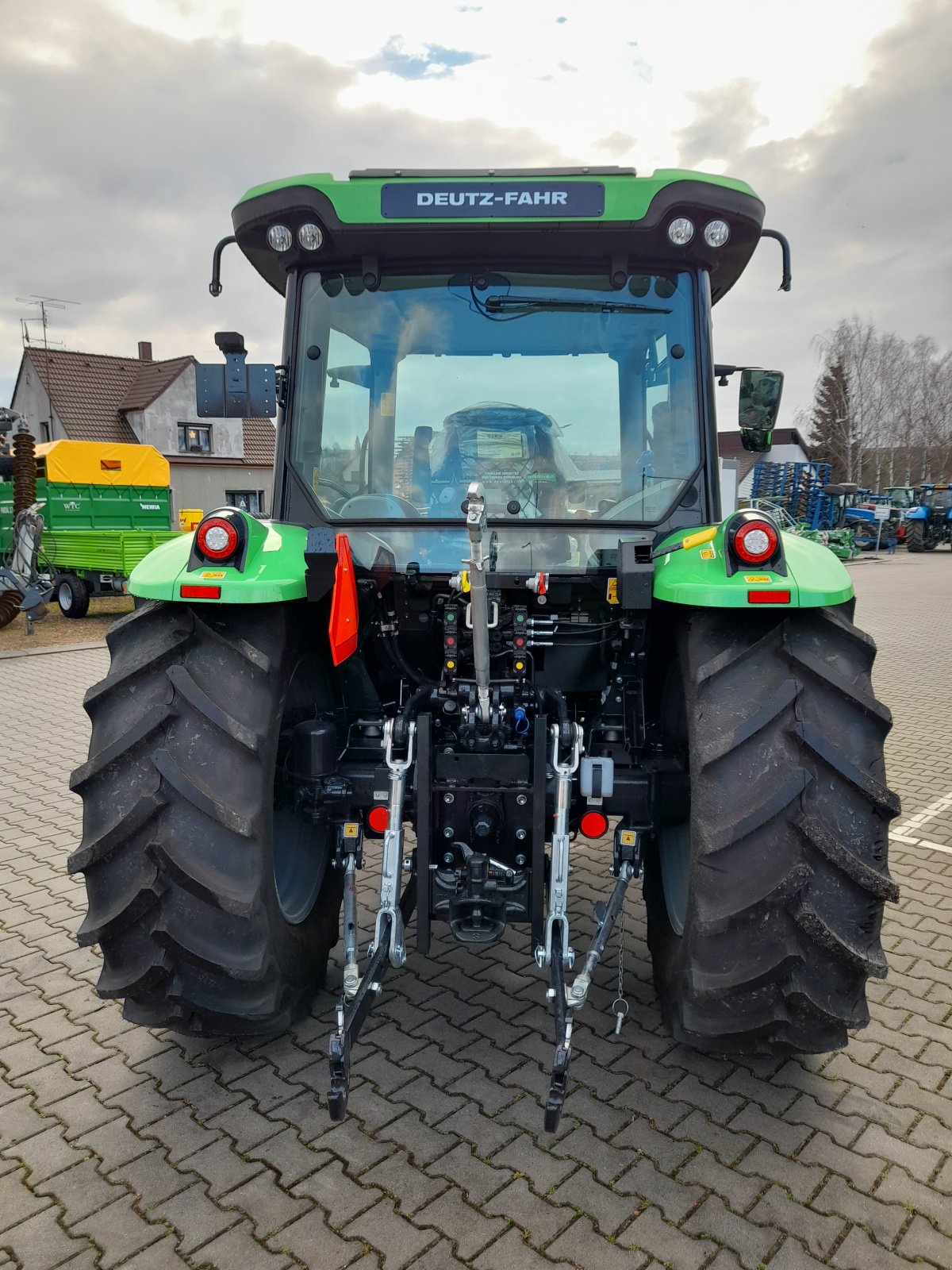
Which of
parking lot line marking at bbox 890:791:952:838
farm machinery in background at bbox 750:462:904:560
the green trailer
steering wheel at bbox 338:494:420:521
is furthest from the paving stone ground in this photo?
farm machinery in background at bbox 750:462:904:560

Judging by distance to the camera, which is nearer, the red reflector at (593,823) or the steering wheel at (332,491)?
the red reflector at (593,823)

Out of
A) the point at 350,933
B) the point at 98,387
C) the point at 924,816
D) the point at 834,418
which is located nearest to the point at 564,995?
the point at 350,933

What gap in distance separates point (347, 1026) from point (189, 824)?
0.69 meters

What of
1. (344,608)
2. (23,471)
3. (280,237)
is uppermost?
(280,237)

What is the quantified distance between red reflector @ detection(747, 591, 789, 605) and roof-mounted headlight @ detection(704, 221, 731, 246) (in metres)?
1.27

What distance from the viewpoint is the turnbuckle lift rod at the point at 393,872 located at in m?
2.78

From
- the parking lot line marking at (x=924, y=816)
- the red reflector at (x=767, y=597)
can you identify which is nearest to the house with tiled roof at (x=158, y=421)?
the parking lot line marking at (x=924, y=816)

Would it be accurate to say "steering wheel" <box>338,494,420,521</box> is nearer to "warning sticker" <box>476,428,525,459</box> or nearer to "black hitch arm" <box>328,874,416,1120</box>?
"warning sticker" <box>476,428,525,459</box>

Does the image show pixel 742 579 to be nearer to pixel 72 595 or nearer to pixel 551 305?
pixel 551 305

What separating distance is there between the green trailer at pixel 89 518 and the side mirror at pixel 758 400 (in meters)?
13.6

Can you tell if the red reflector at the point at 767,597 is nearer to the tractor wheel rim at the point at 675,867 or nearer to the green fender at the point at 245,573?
the tractor wheel rim at the point at 675,867

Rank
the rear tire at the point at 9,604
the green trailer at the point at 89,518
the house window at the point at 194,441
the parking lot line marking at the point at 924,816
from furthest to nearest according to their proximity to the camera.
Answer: the house window at the point at 194,441
the green trailer at the point at 89,518
the rear tire at the point at 9,604
the parking lot line marking at the point at 924,816

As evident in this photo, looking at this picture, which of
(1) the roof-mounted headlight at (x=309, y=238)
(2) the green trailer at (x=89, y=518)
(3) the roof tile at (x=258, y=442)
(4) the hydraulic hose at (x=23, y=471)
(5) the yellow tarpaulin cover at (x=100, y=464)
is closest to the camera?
(1) the roof-mounted headlight at (x=309, y=238)

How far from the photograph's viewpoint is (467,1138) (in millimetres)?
2623
